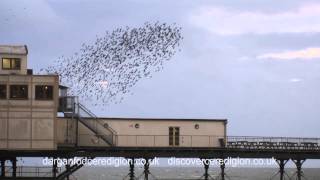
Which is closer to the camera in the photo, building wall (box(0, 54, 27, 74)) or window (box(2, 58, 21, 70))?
building wall (box(0, 54, 27, 74))

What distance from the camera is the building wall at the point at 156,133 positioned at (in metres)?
60.0

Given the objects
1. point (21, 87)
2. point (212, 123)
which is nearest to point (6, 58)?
point (21, 87)

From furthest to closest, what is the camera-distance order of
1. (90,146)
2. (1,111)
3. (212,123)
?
(212,123) → (90,146) → (1,111)

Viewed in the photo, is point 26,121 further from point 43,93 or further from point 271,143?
point 271,143

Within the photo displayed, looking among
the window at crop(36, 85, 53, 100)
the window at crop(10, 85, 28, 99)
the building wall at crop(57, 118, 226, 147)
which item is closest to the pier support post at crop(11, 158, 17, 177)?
the building wall at crop(57, 118, 226, 147)

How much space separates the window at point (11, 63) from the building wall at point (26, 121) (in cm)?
254

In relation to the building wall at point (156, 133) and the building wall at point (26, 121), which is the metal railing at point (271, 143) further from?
the building wall at point (26, 121)

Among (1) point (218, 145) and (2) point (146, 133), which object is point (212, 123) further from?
(2) point (146, 133)

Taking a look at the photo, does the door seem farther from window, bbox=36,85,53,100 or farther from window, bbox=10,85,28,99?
window, bbox=10,85,28,99

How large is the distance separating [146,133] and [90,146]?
210 inches

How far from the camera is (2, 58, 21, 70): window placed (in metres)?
57.3

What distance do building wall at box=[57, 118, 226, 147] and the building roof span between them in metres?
7.82

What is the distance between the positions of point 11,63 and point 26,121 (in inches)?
220

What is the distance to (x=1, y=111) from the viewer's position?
54719mm
